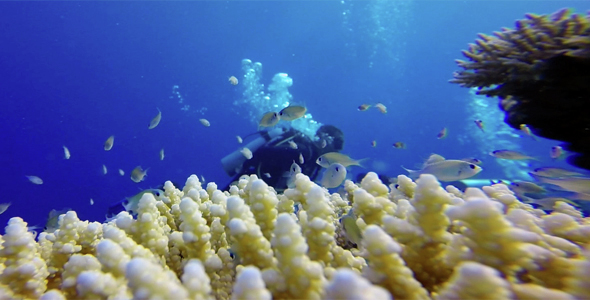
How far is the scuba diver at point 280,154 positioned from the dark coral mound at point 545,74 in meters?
4.77

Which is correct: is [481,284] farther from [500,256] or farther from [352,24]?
[352,24]

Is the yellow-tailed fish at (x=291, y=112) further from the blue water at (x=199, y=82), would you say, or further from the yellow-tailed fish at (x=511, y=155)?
the blue water at (x=199, y=82)

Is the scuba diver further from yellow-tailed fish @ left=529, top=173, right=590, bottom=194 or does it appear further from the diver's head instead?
yellow-tailed fish @ left=529, top=173, right=590, bottom=194

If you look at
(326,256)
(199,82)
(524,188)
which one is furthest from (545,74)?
(199,82)

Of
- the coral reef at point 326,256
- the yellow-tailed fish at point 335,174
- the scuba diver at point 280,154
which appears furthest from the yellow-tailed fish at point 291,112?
the coral reef at point 326,256

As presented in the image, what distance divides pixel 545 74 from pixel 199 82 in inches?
2939

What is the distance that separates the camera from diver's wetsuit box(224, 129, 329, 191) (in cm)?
809

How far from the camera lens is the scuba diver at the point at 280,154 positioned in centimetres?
811

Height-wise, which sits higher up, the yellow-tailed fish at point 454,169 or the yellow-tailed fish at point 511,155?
the yellow-tailed fish at point 511,155

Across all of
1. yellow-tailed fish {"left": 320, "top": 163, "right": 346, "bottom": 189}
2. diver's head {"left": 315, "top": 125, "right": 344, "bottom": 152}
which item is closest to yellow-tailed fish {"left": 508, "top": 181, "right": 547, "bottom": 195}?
yellow-tailed fish {"left": 320, "top": 163, "right": 346, "bottom": 189}

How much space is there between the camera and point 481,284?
0.66 m

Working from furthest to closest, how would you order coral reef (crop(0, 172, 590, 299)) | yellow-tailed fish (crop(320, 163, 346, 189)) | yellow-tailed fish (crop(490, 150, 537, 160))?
yellow-tailed fish (crop(490, 150, 537, 160)) → yellow-tailed fish (crop(320, 163, 346, 189)) → coral reef (crop(0, 172, 590, 299))

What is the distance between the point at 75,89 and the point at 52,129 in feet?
24.8

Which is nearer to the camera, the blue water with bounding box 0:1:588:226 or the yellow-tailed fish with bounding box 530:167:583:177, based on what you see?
the yellow-tailed fish with bounding box 530:167:583:177
